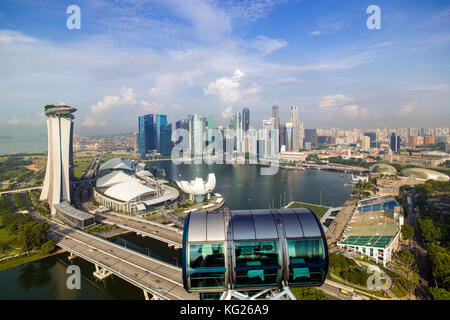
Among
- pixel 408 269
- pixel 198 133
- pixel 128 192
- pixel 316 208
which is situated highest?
pixel 198 133

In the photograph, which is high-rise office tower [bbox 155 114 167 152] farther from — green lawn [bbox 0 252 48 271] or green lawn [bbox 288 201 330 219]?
green lawn [bbox 0 252 48 271]

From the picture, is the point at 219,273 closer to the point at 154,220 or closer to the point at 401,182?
the point at 154,220

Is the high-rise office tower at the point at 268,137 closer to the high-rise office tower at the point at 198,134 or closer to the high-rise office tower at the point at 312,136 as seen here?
the high-rise office tower at the point at 198,134

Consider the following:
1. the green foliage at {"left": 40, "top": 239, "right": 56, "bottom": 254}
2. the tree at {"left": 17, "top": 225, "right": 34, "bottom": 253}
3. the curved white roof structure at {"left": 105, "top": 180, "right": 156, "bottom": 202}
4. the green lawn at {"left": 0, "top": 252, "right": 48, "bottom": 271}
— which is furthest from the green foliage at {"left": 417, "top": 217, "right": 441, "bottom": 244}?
the tree at {"left": 17, "top": 225, "right": 34, "bottom": 253}

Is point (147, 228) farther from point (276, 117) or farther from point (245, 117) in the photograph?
point (245, 117)

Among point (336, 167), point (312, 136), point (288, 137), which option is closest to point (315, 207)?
point (336, 167)

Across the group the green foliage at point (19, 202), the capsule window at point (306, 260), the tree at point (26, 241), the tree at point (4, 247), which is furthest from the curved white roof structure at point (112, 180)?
the capsule window at point (306, 260)
